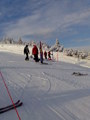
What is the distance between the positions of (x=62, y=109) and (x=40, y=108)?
2.59 ft

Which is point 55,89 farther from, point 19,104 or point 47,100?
point 19,104

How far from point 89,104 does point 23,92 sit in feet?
9.48

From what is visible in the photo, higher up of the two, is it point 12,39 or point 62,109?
point 12,39

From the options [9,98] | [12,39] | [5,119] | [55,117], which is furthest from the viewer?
[12,39]

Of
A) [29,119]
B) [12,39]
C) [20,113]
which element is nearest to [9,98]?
[20,113]

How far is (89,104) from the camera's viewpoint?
719 cm

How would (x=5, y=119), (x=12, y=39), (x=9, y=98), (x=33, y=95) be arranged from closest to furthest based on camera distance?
(x=5, y=119), (x=9, y=98), (x=33, y=95), (x=12, y=39)

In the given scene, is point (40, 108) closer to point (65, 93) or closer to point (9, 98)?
point (9, 98)

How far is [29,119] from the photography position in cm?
545

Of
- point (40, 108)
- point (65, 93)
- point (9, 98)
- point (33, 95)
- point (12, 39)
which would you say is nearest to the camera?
point (40, 108)

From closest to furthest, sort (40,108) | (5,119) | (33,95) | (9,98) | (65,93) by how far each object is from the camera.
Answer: (5,119)
(40,108)
(9,98)
(33,95)
(65,93)

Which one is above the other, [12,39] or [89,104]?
[12,39]

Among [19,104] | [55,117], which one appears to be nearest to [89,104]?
[55,117]

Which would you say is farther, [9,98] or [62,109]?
[9,98]
